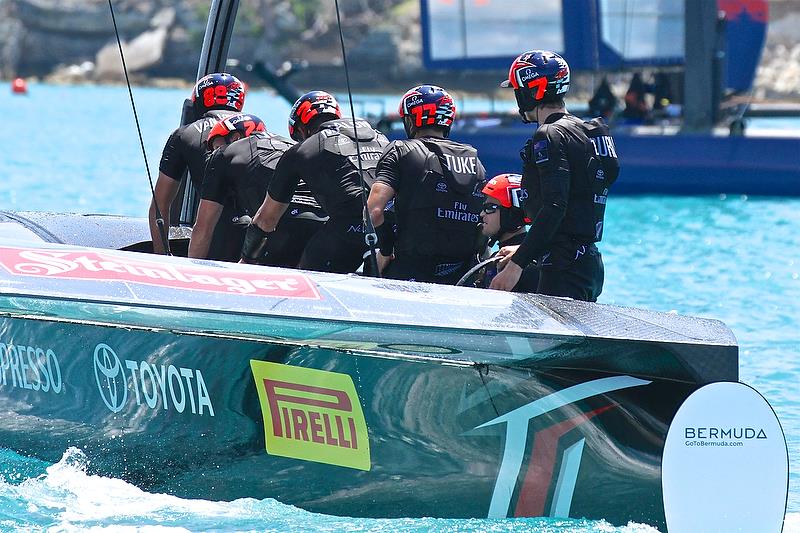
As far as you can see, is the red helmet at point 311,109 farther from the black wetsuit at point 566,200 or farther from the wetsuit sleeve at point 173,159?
the black wetsuit at point 566,200

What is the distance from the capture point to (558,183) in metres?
4.90

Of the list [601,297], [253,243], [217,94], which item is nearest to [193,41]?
[601,297]

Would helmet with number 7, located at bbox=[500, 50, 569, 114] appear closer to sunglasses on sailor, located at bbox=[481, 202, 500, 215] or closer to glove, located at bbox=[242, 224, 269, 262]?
sunglasses on sailor, located at bbox=[481, 202, 500, 215]

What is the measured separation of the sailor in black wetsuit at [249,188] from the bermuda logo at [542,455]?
232 cm

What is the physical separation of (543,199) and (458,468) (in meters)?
1.19

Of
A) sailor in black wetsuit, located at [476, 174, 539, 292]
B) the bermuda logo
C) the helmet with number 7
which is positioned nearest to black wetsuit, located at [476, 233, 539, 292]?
sailor in black wetsuit, located at [476, 174, 539, 292]

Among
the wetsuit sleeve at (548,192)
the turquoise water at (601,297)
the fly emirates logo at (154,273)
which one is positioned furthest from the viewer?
the wetsuit sleeve at (548,192)

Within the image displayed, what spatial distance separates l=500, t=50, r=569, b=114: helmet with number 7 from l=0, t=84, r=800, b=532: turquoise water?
175cm

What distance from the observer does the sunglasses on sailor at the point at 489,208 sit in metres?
5.71

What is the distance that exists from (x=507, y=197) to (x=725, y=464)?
6.27 ft

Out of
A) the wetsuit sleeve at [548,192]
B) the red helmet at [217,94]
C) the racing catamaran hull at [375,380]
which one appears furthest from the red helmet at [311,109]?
the racing catamaran hull at [375,380]

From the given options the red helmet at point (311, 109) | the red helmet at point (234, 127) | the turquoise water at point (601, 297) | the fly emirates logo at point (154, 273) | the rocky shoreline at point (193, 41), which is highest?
the rocky shoreline at point (193, 41)

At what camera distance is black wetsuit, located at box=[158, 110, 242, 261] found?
6.48 meters

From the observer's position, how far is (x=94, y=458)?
4.87 m
